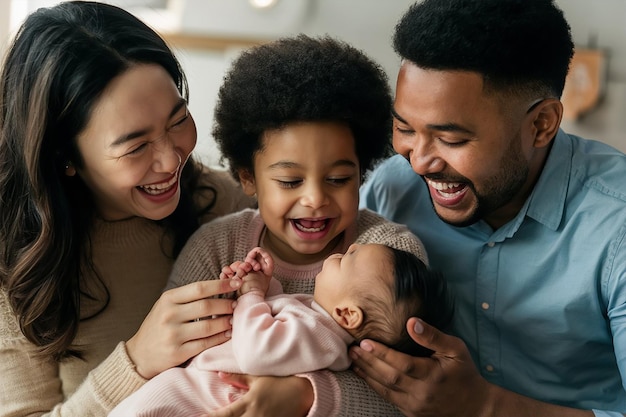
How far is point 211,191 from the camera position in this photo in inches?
77.7

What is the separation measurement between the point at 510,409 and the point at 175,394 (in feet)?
2.25

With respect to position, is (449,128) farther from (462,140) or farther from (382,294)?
(382,294)

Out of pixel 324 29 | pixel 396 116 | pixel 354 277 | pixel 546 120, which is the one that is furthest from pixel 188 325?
pixel 324 29

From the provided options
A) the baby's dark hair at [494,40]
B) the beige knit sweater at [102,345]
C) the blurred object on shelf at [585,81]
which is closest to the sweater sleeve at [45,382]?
the beige knit sweater at [102,345]

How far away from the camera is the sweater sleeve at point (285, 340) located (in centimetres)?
139

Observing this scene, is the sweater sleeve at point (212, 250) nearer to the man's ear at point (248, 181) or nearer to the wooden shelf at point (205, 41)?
the man's ear at point (248, 181)

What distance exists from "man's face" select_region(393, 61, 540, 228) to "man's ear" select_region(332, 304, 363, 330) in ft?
1.20

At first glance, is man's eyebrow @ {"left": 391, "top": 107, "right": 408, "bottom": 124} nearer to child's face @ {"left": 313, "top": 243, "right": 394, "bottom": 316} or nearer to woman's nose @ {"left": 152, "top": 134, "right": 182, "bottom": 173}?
child's face @ {"left": 313, "top": 243, "right": 394, "bottom": 316}

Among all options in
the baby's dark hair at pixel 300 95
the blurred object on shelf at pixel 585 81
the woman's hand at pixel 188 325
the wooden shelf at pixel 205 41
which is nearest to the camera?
the woman's hand at pixel 188 325

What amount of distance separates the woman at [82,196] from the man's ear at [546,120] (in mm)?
780

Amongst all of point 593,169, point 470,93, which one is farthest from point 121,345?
point 593,169

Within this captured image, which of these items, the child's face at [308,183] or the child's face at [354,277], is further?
the child's face at [308,183]

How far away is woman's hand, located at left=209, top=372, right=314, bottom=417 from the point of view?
1.36m

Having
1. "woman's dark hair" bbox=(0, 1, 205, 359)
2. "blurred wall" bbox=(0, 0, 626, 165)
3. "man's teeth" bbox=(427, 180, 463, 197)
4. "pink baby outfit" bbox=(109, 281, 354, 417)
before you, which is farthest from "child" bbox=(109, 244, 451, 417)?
"blurred wall" bbox=(0, 0, 626, 165)
